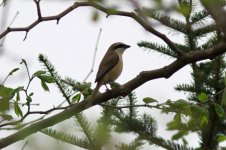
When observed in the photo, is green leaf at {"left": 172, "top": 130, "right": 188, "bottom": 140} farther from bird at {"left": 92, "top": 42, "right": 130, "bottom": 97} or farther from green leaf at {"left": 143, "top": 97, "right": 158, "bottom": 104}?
bird at {"left": 92, "top": 42, "right": 130, "bottom": 97}

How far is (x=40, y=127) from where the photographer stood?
→ 2.96 m

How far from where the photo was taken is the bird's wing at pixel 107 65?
18.2 feet

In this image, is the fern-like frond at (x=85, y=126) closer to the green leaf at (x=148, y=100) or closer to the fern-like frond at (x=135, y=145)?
the fern-like frond at (x=135, y=145)

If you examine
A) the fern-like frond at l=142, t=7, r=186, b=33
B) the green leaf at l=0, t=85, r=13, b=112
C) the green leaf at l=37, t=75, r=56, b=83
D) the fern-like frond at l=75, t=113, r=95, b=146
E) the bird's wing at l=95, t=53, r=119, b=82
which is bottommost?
the fern-like frond at l=75, t=113, r=95, b=146

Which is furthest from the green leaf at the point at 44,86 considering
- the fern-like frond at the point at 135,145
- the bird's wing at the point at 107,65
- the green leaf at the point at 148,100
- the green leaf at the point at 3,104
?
the bird's wing at the point at 107,65

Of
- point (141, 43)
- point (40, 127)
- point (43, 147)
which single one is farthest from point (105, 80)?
point (43, 147)

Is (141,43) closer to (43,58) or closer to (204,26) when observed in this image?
(204,26)

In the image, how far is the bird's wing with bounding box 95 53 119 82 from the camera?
5.56 metres

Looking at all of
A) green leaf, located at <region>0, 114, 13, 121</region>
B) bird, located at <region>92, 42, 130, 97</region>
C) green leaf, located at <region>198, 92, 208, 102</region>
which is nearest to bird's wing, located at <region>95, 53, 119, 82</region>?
bird, located at <region>92, 42, 130, 97</region>

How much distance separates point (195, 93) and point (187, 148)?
0.55 metres

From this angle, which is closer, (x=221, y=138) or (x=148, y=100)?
(x=148, y=100)

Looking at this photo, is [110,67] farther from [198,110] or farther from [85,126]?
[198,110]

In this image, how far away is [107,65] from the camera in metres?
5.81

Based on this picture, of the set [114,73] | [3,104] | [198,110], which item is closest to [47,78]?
[3,104]
